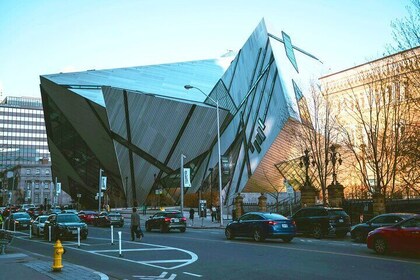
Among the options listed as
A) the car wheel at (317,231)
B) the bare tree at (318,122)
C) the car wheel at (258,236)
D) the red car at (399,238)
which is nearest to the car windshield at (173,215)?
the car wheel at (258,236)

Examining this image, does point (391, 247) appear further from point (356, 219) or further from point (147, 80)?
point (147, 80)

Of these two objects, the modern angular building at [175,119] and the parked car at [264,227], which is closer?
the parked car at [264,227]

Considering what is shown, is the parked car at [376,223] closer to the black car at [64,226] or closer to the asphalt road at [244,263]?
the asphalt road at [244,263]

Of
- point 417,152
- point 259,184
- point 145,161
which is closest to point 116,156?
point 145,161

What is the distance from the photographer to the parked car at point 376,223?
18.1 metres

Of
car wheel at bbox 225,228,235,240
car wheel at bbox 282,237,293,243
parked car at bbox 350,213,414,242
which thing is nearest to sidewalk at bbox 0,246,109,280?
car wheel at bbox 282,237,293,243

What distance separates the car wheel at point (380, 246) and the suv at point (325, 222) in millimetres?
6946

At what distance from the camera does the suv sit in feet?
73.2

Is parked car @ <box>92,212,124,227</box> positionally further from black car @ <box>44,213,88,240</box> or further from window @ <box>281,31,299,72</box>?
window @ <box>281,31,299,72</box>

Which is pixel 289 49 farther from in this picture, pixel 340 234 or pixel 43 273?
pixel 43 273

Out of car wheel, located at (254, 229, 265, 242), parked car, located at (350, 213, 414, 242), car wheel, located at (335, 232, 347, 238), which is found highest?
parked car, located at (350, 213, 414, 242)

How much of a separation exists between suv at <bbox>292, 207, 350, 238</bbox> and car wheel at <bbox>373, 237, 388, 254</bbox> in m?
6.95

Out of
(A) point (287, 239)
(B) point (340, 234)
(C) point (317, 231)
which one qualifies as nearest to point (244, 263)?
(A) point (287, 239)

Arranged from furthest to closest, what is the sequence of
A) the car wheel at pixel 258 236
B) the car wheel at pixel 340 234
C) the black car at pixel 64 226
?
the black car at pixel 64 226 < the car wheel at pixel 340 234 < the car wheel at pixel 258 236
